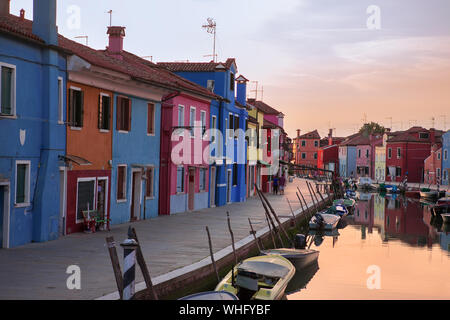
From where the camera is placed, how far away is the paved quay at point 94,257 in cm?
1064

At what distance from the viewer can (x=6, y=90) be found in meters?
15.0

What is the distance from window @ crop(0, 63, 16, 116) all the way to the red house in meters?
72.7

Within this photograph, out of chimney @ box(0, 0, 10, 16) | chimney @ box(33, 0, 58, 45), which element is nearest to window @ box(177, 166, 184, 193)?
chimney @ box(0, 0, 10, 16)

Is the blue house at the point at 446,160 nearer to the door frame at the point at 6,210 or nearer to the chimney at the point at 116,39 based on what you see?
the chimney at the point at 116,39

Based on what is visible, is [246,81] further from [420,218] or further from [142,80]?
[142,80]

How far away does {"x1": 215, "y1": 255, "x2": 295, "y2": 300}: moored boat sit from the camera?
12.3 meters

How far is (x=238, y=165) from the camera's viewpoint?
3844cm

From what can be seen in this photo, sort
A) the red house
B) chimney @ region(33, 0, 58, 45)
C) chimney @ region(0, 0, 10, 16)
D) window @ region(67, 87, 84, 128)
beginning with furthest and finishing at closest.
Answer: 1. the red house
2. chimney @ region(0, 0, 10, 16)
3. window @ region(67, 87, 84, 128)
4. chimney @ region(33, 0, 58, 45)

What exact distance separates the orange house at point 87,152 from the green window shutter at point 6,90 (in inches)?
108

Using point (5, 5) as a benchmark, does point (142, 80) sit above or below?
below

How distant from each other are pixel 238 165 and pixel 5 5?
21.6m

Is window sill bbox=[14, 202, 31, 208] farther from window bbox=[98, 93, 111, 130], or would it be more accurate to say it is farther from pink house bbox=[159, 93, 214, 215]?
pink house bbox=[159, 93, 214, 215]
